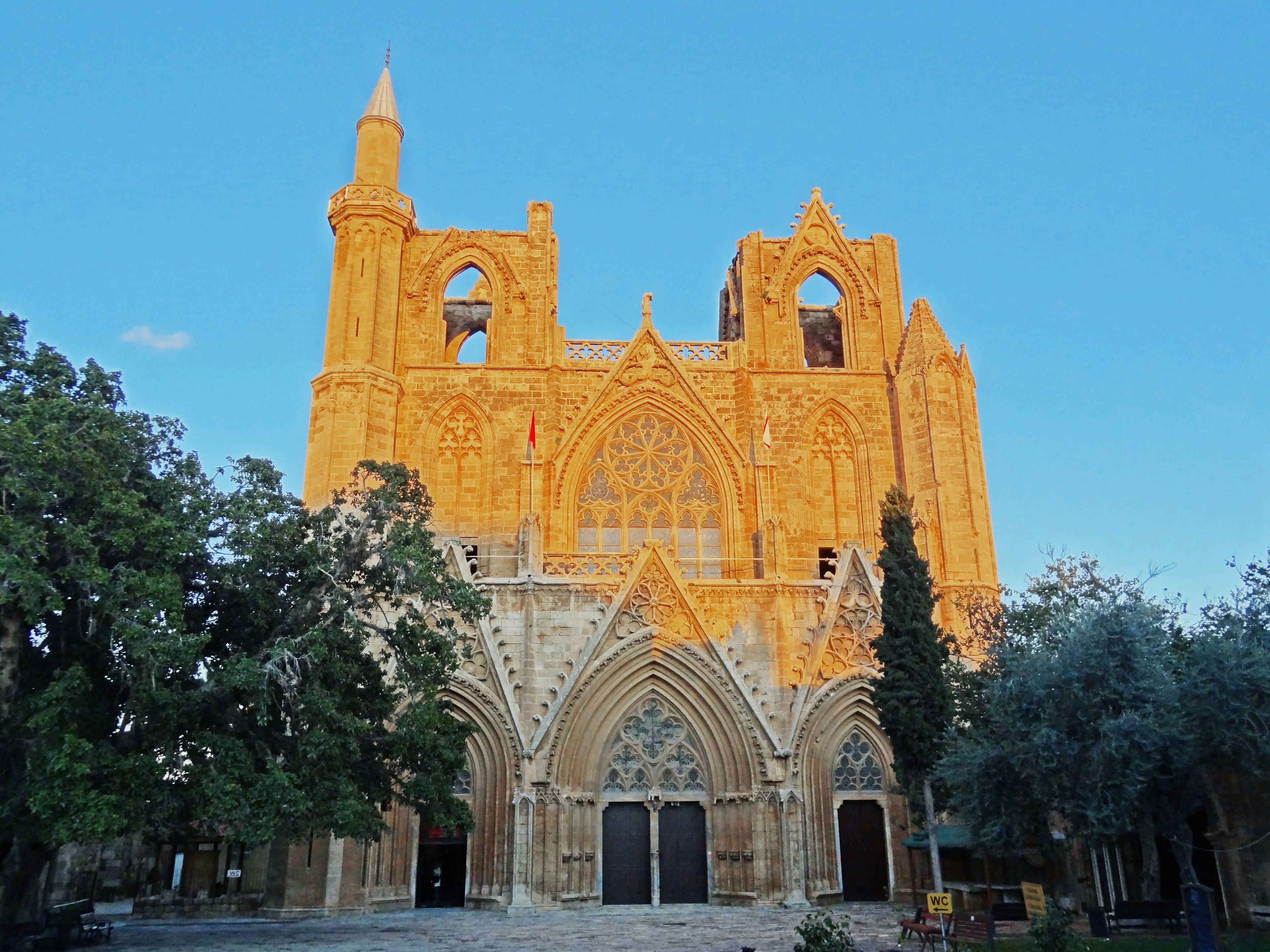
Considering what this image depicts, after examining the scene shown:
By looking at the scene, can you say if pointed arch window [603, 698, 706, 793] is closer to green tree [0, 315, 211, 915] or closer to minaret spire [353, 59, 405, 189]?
green tree [0, 315, 211, 915]

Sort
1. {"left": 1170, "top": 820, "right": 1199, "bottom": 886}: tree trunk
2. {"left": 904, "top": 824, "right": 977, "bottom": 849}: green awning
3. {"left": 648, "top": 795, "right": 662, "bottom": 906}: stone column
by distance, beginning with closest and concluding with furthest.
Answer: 1. {"left": 1170, "top": 820, "right": 1199, "bottom": 886}: tree trunk
2. {"left": 904, "top": 824, "right": 977, "bottom": 849}: green awning
3. {"left": 648, "top": 795, "right": 662, "bottom": 906}: stone column

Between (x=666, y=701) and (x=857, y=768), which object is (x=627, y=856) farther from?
(x=857, y=768)

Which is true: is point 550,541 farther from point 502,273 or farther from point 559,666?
point 502,273

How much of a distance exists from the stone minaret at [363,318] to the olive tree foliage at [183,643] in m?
8.08

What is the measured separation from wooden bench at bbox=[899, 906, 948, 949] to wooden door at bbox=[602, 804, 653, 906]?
23.5ft

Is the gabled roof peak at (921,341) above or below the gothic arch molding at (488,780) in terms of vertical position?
above

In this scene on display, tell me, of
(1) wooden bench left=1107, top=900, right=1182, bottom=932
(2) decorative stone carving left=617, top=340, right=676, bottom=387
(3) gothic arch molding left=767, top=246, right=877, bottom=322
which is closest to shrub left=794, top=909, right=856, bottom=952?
(1) wooden bench left=1107, top=900, right=1182, bottom=932

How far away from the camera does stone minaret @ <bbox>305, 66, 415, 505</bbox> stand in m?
23.8

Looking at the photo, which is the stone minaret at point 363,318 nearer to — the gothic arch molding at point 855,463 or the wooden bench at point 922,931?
the gothic arch molding at point 855,463

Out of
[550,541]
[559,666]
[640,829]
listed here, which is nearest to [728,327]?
[550,541]

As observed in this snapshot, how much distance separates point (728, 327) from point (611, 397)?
19.8 feet

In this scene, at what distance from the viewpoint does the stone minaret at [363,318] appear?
23.8m

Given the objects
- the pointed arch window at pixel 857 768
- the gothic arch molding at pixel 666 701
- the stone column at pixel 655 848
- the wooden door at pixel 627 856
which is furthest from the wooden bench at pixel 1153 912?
the wooden door at pixel 627 856

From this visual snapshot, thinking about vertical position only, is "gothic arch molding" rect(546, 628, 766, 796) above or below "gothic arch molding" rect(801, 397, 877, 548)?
below
